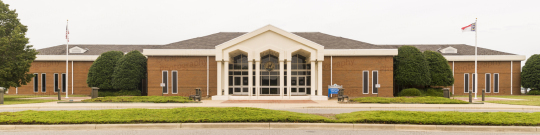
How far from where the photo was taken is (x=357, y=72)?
30562 millimetres

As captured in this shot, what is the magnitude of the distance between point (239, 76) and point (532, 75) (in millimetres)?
31387

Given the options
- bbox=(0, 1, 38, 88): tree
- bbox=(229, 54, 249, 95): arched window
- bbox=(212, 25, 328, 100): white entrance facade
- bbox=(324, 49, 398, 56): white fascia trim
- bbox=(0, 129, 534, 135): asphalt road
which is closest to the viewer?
bbox=(0, 129, 534, 135): asphalt road

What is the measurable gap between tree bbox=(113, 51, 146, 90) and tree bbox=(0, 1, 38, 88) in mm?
7440

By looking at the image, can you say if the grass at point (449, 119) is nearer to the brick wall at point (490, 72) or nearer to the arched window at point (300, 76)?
the arched window at point (300, 76)

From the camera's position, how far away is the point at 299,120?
1045 centimetres

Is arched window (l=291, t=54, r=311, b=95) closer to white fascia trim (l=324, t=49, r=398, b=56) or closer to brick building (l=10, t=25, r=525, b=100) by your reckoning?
brick building (l=10, t=25, r=525, b=100)

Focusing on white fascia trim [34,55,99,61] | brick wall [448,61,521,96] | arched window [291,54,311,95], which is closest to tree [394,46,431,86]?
brick wall [448,61,521,96]

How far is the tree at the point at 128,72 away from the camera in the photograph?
104 ft

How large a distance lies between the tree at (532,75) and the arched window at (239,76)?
3029 cm

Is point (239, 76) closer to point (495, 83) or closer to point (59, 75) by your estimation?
point (59, 75)

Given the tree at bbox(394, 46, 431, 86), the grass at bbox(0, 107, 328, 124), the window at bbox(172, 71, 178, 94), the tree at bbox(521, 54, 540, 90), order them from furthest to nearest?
the tree at bbox(521, 54, 540, 90) < the tree at bbox(394, 46, 431, 86) < the window at bbox(172, 71, 178, 94) < the grass at bbox(0, 107, 328, 124)

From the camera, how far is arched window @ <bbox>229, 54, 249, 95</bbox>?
3067cm

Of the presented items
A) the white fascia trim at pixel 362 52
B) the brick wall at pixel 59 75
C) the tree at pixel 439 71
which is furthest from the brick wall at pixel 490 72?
the brick wall at pixel 59 75

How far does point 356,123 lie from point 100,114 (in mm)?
8384
